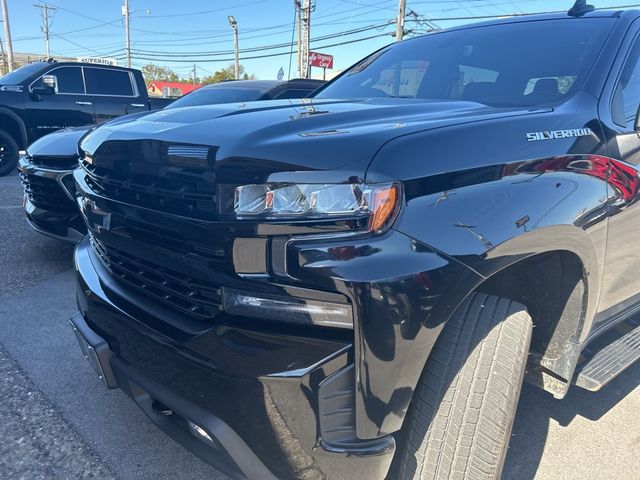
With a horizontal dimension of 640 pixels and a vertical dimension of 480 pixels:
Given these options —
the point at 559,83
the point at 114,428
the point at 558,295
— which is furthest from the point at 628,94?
the point at 114,428

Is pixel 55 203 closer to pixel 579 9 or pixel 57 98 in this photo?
pixel 579 9

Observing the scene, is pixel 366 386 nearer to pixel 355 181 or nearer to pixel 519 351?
pixel 355 181

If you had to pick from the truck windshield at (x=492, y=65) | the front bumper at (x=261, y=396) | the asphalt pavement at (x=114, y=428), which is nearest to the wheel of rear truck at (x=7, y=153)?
the asphalt pavement at (x=114, y=428)

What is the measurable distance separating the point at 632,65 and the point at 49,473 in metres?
3.12

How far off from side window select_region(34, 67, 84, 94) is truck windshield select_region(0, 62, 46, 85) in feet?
0.88

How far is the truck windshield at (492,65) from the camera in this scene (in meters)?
2.36

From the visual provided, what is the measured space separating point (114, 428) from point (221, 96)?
5.28 meters

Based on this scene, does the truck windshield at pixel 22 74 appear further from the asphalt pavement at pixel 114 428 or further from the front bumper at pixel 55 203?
the asphalt pavement at pixel 114 428

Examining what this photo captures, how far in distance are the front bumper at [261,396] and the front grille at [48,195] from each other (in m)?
2.57

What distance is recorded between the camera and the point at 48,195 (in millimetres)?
3914

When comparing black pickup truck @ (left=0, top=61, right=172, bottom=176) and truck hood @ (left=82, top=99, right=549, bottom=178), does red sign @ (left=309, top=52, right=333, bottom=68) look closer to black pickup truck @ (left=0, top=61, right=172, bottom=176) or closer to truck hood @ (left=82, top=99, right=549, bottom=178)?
black pickup truck @ (left=0, top=61, right=172, bottom=176)

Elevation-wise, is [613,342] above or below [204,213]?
below

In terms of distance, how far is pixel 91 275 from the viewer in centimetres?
211

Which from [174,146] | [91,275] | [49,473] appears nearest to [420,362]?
[174,146]
